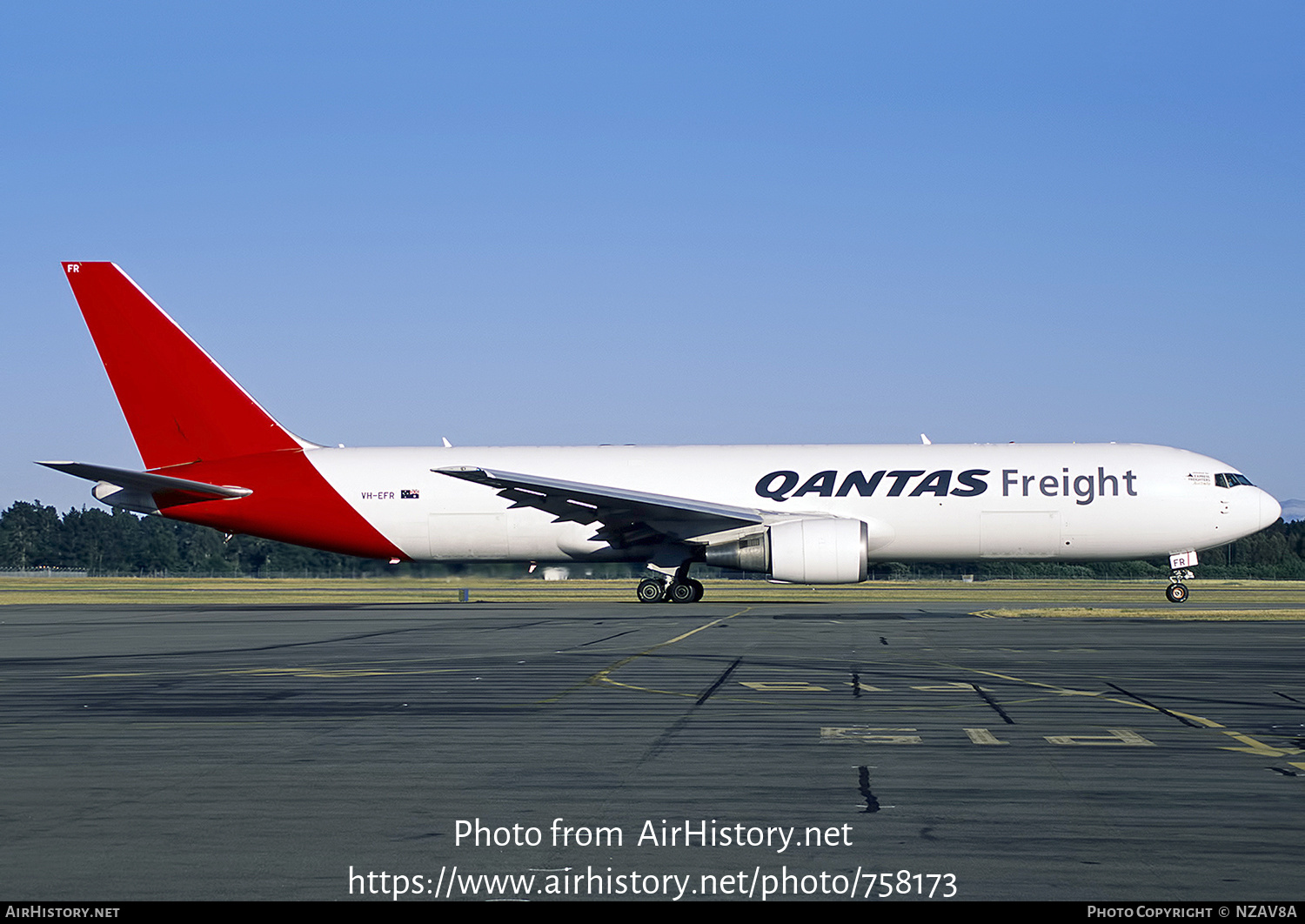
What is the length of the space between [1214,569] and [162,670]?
264ft

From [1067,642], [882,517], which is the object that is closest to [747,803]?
[1067,642]

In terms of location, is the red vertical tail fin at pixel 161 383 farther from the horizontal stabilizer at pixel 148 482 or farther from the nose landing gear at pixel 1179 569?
the nose landing gear at pixel 1179 569

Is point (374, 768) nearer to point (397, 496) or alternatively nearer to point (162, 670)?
point (162, 670)

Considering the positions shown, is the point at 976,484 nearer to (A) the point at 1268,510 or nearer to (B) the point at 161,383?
(A) the point at 1268,510

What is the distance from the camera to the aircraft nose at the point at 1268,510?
115 ft

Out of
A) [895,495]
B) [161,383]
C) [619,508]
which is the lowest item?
[619,508]

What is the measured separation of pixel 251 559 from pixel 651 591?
76.9 metres

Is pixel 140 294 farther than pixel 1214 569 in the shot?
No

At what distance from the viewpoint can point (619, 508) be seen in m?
33.7

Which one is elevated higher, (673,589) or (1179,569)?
(1179,569)

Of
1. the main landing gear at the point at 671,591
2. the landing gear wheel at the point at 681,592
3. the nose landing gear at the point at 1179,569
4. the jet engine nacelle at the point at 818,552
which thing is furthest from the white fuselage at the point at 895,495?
the jet engine nacelle at the point at 818,552

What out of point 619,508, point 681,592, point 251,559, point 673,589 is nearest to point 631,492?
point 619,508

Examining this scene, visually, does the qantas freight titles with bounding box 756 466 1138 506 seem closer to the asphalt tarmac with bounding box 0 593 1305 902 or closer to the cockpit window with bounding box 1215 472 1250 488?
the cockpit window with bounding box 1215 472 1250 488

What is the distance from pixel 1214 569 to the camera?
83812 mm
